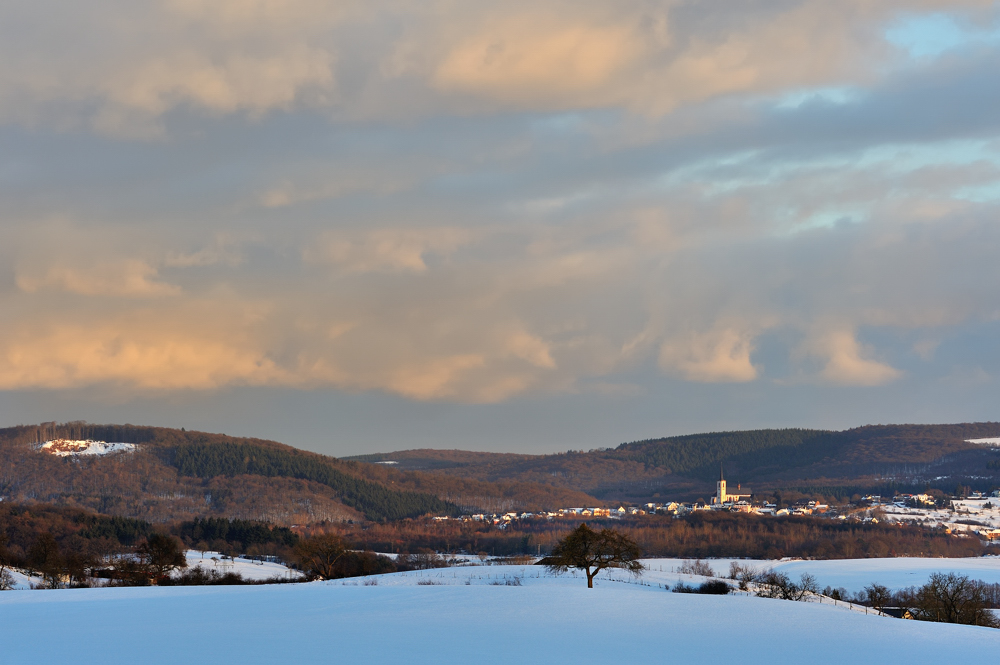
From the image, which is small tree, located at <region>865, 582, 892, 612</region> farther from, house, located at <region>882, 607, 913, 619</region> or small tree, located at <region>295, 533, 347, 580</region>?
small tree, located at <region>295, 533, 347, 580</region>

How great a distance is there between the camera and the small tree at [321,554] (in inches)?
4158

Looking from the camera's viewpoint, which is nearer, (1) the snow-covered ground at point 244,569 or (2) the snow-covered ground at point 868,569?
(1) the snow-covered ground at point 244,569

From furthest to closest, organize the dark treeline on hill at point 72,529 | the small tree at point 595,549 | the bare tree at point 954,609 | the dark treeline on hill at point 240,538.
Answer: the dark treeline on hill at point 240,538
the dark treeline on hill at point 72,529
the small tree at point 595,549
the bare tree at point 954,609

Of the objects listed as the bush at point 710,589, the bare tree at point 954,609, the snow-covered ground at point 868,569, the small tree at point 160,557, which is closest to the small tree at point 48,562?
the small tree at point 160,557

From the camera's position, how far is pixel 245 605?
5800 centimetres

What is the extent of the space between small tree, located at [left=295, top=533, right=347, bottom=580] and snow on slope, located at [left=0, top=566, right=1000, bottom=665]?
4026cm

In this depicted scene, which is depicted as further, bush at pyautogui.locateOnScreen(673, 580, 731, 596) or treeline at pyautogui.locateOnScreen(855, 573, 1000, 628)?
bush at pyautogui.locateOnScreen(673, 580, 731, 596)

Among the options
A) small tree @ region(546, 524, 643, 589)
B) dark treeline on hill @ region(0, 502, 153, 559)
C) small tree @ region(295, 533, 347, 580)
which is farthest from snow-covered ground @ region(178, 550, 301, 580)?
small tree @ region(546, 524, 643, 589)

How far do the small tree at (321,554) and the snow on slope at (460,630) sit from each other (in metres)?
40.3

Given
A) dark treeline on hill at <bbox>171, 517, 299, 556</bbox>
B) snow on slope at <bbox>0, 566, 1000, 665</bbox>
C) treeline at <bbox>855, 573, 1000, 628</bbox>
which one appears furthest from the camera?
dark treeline on hill at <bbox>171, 517, 299, 556</bbox>

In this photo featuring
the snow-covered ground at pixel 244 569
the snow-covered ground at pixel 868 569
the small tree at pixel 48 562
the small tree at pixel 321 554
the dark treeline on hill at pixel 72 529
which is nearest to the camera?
the small tree at pixel 48 562

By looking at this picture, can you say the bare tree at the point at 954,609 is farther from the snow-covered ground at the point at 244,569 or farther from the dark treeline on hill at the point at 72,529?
the dark treeline on hill at the point at 72,529

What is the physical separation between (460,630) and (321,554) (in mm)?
66441

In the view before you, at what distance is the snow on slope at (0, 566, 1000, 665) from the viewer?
3709cm
